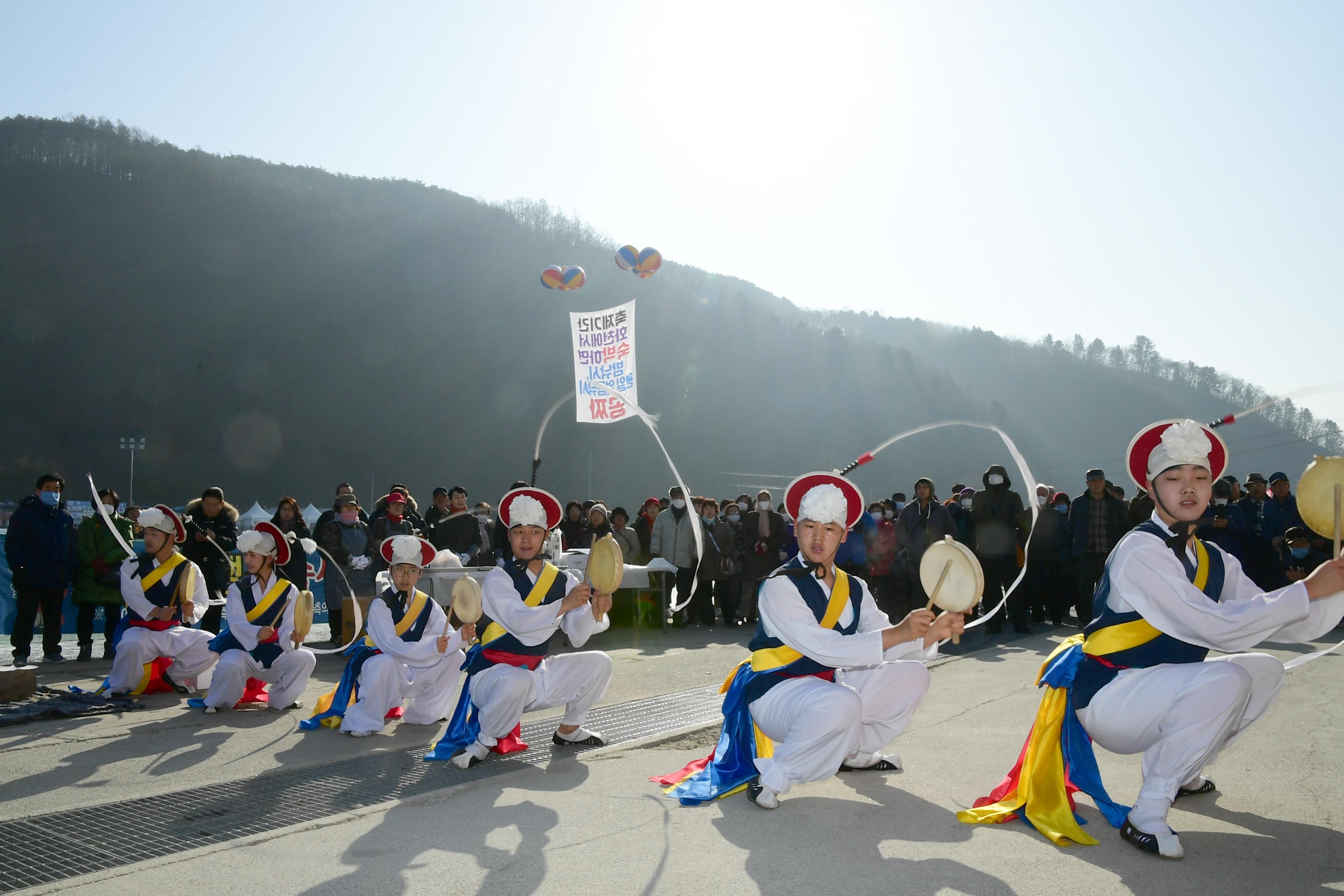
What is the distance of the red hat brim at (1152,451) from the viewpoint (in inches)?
149

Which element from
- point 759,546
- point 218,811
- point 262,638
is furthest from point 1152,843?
point 759,546

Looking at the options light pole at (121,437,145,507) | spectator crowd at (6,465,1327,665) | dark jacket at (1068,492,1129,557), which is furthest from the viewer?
light pole at (121,437,145,507)

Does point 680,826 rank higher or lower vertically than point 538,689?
lower

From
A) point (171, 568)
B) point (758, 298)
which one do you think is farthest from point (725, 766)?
point (758, 298)

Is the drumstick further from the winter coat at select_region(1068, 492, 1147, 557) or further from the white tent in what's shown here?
the white tent

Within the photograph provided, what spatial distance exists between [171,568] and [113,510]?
2.58 m

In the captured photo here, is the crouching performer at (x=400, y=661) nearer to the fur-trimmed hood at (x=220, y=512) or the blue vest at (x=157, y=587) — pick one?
the blue vest at (x=157, y=587)

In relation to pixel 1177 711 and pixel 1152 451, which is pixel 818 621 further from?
pixel 1152 451

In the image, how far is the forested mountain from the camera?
65.6m

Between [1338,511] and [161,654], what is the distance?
7.37 m

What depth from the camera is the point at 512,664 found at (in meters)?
5.30

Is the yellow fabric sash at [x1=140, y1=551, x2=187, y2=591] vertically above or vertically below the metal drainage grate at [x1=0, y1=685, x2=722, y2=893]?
above

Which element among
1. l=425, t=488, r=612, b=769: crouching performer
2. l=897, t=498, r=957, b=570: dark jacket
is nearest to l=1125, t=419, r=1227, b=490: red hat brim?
l=425, t=488, r=612, b=769: crouching performer

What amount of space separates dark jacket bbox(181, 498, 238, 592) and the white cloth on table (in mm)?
6595
